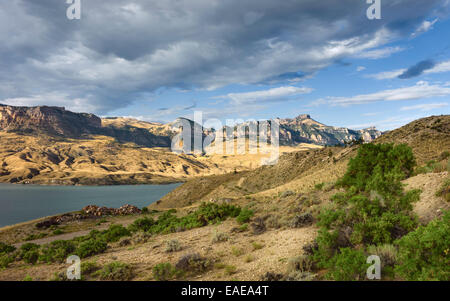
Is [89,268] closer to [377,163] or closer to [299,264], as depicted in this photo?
[299,264]

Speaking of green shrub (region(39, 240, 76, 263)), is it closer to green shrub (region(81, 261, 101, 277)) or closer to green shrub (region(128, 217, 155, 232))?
green shrub (region(81, 261, 101, 277))

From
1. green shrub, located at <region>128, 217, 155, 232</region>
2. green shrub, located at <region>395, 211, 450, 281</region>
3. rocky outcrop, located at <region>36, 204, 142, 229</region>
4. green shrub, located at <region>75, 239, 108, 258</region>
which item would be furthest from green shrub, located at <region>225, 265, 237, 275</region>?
rocky outcrop, located at <region>36, 204, 142, 229</region>

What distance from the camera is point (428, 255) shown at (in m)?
6.53

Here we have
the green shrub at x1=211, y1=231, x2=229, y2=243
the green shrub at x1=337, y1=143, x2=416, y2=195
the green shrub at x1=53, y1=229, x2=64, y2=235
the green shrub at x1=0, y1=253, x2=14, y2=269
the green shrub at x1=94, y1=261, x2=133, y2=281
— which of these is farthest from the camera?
the green shrub at x1=53, y1=229, x2=64, y2=235

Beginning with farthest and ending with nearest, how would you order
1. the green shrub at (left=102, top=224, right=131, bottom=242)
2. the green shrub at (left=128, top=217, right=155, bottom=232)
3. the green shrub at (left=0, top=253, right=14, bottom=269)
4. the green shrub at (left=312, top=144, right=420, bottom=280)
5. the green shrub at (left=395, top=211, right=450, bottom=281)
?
the green shrub at (left=128, top=217, right=155, bottom=232)
the green shrub at (left=102, top=224, right=131, bottom=242)
the green shrub at (left=0, top=253, right=14, bottom=269)
the green shrub at (left=312, top=144, right=420, bottom=280)
the green shrub at (left=395, top=211, right=450, bottom=281)

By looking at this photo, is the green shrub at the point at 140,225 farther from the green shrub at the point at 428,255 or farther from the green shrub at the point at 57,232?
the green shrub at the point at 428,255

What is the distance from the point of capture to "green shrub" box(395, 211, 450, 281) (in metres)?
5.98

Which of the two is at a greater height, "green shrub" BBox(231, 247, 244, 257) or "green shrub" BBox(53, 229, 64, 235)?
"green shrub" BBox(231, 247, 244, 257)

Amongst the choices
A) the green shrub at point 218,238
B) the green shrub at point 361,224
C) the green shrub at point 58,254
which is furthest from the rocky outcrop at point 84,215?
the green shrub at point 361,224

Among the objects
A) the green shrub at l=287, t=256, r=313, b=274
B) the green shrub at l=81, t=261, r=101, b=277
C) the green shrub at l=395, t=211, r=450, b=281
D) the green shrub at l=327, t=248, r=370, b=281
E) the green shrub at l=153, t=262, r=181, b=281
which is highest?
the green shrub at l=395, t=211, r=450, b=281

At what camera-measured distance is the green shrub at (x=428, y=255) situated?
5.98m

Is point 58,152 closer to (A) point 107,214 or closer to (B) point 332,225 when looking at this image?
(A) point 107,214

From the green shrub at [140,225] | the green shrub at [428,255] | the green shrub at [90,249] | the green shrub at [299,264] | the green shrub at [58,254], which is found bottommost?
the green shrub at [140,225]

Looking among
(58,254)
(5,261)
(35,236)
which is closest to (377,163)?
(58,254)
